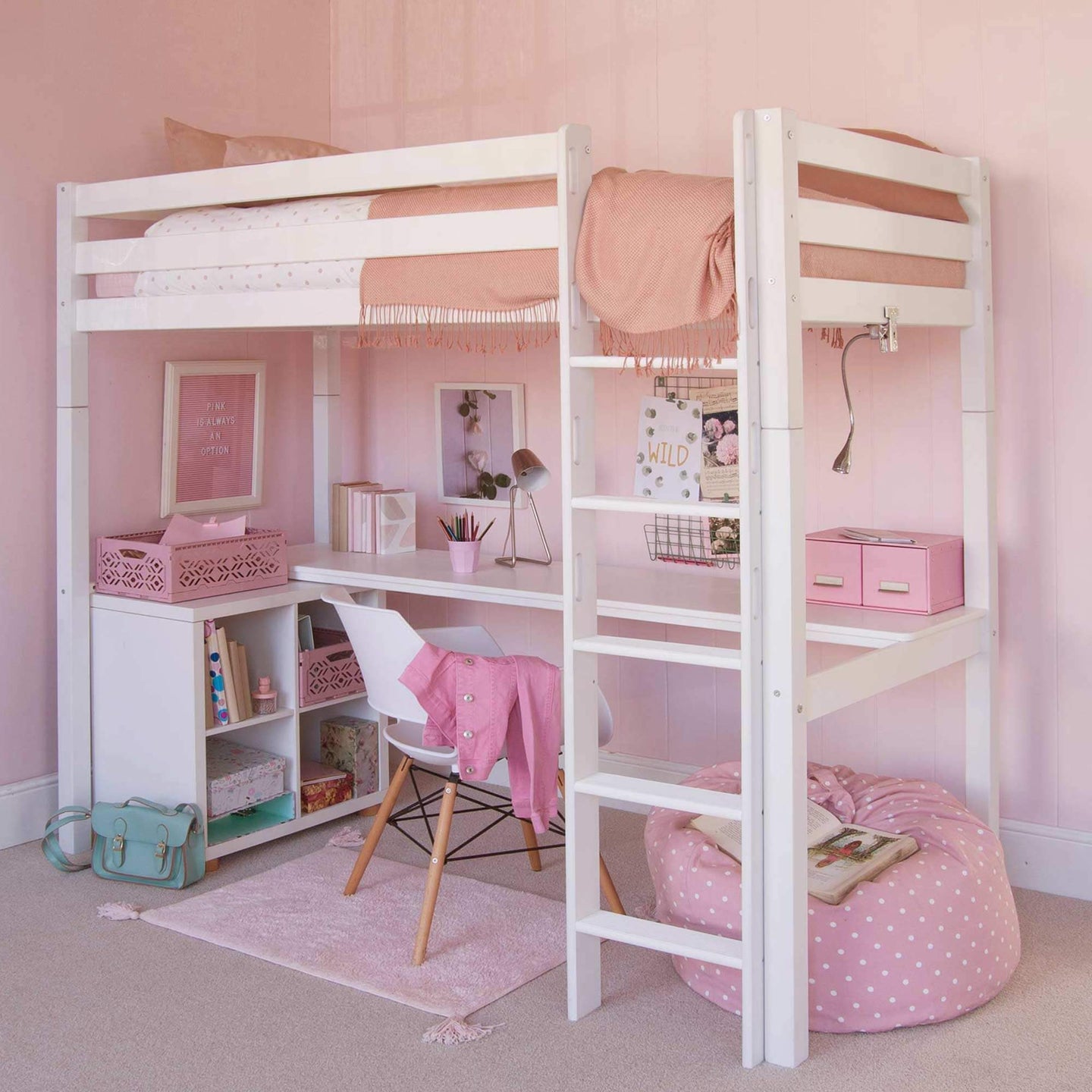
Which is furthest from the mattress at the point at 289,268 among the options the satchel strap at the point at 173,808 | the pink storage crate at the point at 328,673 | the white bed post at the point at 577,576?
the satchel strap at the point at 173,808

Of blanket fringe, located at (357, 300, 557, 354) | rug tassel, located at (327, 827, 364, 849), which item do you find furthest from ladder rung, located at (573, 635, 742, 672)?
rug tassel, located at (327, 827, 364, 849)

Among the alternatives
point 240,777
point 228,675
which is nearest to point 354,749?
point 240,777

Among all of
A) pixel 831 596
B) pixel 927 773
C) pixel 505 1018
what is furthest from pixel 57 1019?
pixel 927 773

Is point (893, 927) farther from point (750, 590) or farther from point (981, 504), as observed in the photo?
point (981, 504)

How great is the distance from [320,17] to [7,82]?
3.95 feet

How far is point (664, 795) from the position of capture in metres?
2.44

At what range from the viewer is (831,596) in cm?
307

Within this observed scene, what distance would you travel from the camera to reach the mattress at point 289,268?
2.61m

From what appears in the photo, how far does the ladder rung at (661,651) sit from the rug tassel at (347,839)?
135cm

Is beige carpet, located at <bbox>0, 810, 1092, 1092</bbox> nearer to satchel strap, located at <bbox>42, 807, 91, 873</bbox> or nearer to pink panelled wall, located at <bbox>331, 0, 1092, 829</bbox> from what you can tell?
satchel strap, located at <bbox>42, 807, 91, 873</bbox>

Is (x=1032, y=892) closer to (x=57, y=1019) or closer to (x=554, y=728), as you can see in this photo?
(x=554, y=728)

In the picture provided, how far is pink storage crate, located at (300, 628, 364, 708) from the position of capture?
3666 millimetres

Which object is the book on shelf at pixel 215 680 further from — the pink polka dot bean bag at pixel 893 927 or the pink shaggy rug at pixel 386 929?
the pink polka dot bean bag at pixel 893 927

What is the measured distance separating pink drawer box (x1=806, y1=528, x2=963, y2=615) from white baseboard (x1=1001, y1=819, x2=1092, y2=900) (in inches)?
24.6
